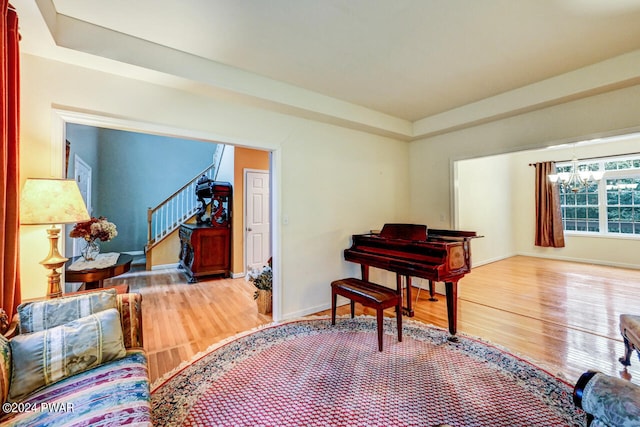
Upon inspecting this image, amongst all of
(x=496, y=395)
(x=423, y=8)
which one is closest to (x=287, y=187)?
(x=423, y=8)

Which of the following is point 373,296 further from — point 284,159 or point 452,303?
point 284,159

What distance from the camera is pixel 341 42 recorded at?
2.21m

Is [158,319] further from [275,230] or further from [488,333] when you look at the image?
[488,333]

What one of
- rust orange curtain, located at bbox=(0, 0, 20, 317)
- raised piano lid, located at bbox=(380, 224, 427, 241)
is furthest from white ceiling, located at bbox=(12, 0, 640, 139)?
raised piano lid, located at bbox=(380, 224, 427, 241)

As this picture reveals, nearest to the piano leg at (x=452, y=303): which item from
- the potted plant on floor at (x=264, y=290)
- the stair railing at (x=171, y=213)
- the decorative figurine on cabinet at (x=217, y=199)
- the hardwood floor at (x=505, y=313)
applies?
the hardwood floor at (x=505, y=313)

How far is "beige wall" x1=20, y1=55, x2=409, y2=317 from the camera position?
2.00m

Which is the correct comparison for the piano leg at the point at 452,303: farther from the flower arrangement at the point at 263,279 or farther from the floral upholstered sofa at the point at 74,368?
the floral upholstered sofa at the point at 74,368

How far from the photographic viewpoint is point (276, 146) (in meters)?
3.13

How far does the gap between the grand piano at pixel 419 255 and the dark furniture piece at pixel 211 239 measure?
2.70 m

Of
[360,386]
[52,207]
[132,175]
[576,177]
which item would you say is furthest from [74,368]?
[576,177]

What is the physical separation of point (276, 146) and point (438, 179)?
2631 mm

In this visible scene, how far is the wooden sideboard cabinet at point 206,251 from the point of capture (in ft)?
15.8

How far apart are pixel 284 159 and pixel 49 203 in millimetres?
2082

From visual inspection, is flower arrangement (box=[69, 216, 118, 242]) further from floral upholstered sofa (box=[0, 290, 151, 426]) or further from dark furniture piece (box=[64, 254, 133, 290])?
floral upholstered sofa (box=[0, 290, 151, 426])
